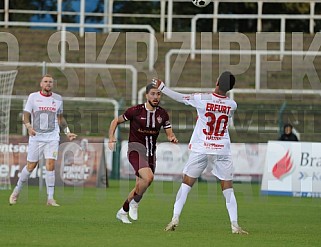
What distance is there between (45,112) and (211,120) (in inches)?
229

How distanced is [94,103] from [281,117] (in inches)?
233

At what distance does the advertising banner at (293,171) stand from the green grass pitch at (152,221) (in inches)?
22.9

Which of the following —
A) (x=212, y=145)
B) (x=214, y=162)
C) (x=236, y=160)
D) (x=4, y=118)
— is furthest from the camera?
(x=236, y=160)

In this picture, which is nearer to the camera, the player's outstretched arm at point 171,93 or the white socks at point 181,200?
the player's outstretched arm at point 171,93

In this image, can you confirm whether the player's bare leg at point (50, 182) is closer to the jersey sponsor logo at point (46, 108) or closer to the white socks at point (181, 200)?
the jersey sponsor logo at point (46, 108)

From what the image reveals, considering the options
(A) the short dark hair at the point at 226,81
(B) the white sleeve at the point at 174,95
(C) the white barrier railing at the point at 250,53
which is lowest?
(B) the white sleeve at the point at 174,95

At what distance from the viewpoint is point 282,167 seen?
23.3 metres

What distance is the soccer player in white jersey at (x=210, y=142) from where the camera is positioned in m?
13.7

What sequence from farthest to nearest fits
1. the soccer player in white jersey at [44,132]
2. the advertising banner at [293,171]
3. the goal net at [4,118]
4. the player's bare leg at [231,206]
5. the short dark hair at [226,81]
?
the goal net at [4,118] < the advertising banner at [293,171] < the soccer player in white jersey at [44,132] < the player's bare leg at [231,206] < the short dark hair at [226,81]

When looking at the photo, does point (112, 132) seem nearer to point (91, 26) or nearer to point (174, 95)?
point (174, 95)

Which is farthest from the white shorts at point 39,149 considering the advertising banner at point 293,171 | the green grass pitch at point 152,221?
the advertising banner at point 293,171

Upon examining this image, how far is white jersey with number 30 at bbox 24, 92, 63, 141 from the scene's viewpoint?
1864 centimetres

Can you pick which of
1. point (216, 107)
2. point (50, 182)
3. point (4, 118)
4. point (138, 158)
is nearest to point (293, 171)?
point (50, 182)

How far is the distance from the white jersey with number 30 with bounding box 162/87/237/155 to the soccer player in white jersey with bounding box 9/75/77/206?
5204mm
